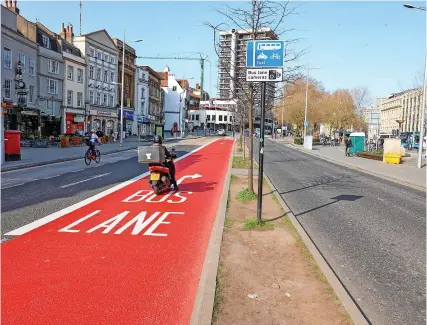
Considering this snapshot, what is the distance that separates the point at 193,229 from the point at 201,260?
176cm

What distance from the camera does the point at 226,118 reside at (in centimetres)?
13075

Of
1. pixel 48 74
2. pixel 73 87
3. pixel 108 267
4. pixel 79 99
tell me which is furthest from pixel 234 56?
pixel 79 99

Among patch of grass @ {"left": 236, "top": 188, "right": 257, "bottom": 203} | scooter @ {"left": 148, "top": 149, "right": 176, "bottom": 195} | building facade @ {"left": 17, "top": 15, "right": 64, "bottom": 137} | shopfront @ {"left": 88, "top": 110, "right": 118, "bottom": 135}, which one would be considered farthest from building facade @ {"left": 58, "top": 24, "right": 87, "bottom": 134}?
patch of grass @ {"left": 236, "top": 188, "right": 257, "bottom": 203}

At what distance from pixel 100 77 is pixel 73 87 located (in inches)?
288

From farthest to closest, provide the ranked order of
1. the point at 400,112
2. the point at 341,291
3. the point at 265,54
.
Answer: the point at 400,112, the point at 265,54, the point at 341,291

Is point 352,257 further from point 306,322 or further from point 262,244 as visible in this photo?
point 306,322

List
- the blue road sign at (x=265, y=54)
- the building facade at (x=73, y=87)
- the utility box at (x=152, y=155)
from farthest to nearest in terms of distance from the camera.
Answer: the building facade at (x=73, y=87)
the utility box at (x=152, y=155)
the blue road sign at (x=265, y=54)

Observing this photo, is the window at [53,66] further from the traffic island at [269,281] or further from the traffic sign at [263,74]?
the traffic island at [269,281]

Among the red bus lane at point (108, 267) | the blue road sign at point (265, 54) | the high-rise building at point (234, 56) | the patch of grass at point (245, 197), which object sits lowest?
the red bus lane at point (108, 267)

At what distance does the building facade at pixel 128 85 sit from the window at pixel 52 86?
16612 mm

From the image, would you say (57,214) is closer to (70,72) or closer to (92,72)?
(70,72)

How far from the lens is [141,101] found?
68.4 metres

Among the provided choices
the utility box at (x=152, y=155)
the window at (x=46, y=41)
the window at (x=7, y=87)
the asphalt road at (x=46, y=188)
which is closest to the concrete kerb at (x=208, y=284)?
the asphalt road at (x=46, y=188)

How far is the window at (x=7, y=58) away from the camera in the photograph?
33.3 metres
